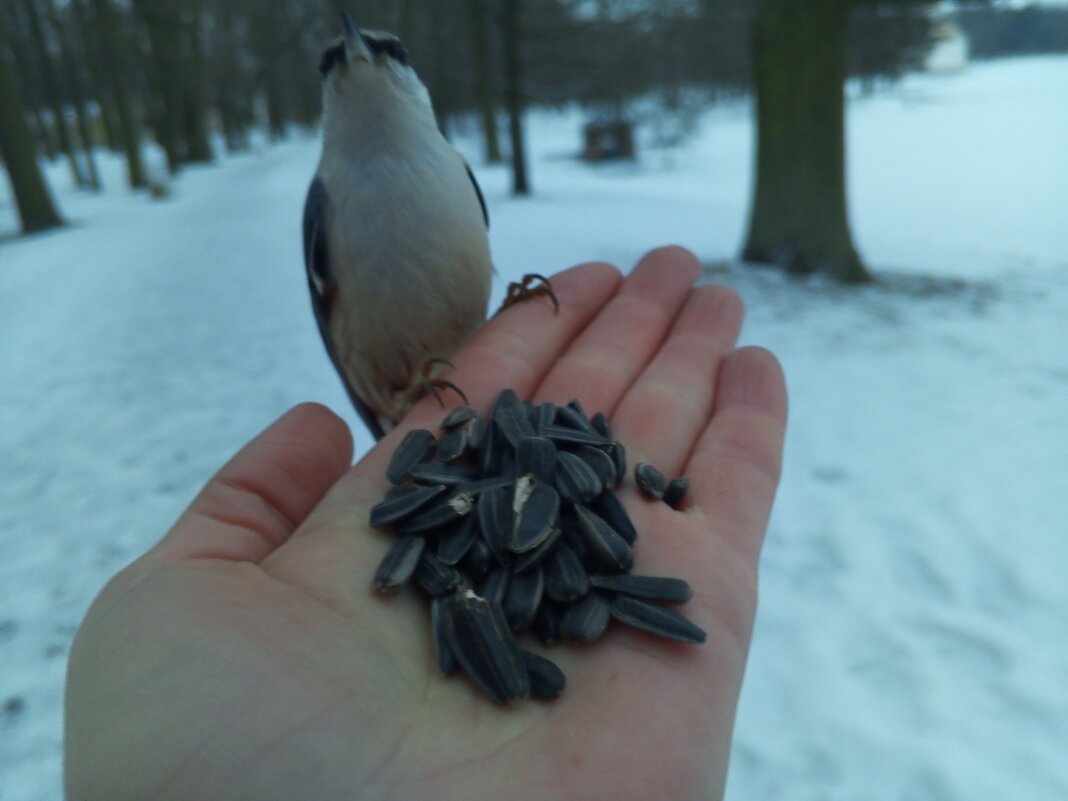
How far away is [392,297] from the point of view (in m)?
1.88

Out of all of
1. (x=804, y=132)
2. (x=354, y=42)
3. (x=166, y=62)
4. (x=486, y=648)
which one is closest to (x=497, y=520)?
(x=486, y=648)

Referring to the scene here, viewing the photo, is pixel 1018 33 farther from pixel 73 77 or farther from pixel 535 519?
pixel 535 519

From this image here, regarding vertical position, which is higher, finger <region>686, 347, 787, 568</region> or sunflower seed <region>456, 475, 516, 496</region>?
sunflower seed <region>456, 475, 516, 496</region>

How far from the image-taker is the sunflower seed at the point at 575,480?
142 centimetres

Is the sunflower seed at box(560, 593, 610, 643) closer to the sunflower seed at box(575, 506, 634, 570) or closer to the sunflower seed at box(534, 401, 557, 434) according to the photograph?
the sunflower seed at box(575, 506, 634, 570)

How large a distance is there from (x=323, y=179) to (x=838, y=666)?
199 centimetres

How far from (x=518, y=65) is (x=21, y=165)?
735cm

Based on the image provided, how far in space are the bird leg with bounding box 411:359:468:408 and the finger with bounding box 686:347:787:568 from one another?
636mm

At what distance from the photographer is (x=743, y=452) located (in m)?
1.68

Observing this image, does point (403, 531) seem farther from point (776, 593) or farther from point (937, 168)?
point (937, 168)

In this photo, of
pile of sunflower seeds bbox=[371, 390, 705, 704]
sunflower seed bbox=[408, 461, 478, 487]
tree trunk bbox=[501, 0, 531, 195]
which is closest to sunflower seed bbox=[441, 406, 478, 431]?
pile of sunflower seeds bbox=[371, 390, 705, 704]

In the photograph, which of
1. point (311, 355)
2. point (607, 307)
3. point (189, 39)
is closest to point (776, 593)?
point (607, 307)

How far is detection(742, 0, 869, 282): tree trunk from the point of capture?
5410mm

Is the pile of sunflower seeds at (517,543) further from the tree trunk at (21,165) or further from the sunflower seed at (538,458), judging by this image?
the tree trunk at (21,165)
